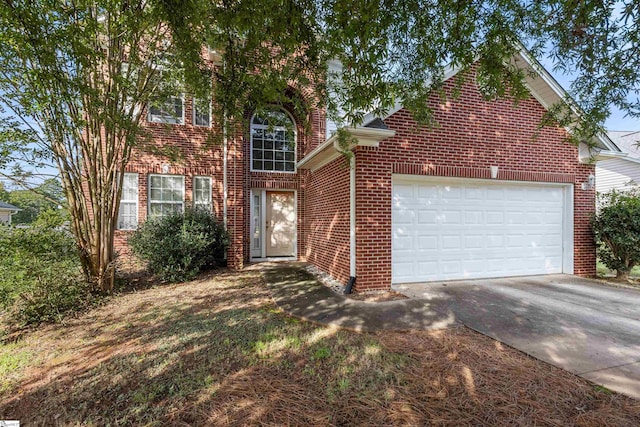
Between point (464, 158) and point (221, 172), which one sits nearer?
point (464, 158)

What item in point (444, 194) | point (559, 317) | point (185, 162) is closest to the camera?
point (559, 317)

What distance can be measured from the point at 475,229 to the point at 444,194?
43.8 inches

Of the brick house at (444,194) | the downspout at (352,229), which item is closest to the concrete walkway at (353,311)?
the downspout at (352,229)

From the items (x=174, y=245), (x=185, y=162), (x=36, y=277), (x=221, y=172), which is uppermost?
(x=185, y=162)

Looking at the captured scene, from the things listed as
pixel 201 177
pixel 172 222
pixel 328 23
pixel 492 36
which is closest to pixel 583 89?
pixel 492 36

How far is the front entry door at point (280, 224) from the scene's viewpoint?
31.4ft

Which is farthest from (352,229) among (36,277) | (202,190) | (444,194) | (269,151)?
(202,190)

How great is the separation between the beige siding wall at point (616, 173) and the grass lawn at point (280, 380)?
14.6 metres

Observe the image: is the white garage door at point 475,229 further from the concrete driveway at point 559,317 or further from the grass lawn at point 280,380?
the grass lawn at point 280,380

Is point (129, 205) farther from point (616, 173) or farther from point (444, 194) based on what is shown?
point (616, 173)

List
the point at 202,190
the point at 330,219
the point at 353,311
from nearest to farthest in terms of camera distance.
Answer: the point at 353,311, the point at 330,219, the point at 202,190

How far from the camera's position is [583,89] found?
3625mm

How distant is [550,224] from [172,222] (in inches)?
362

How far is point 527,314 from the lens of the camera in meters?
4.29
